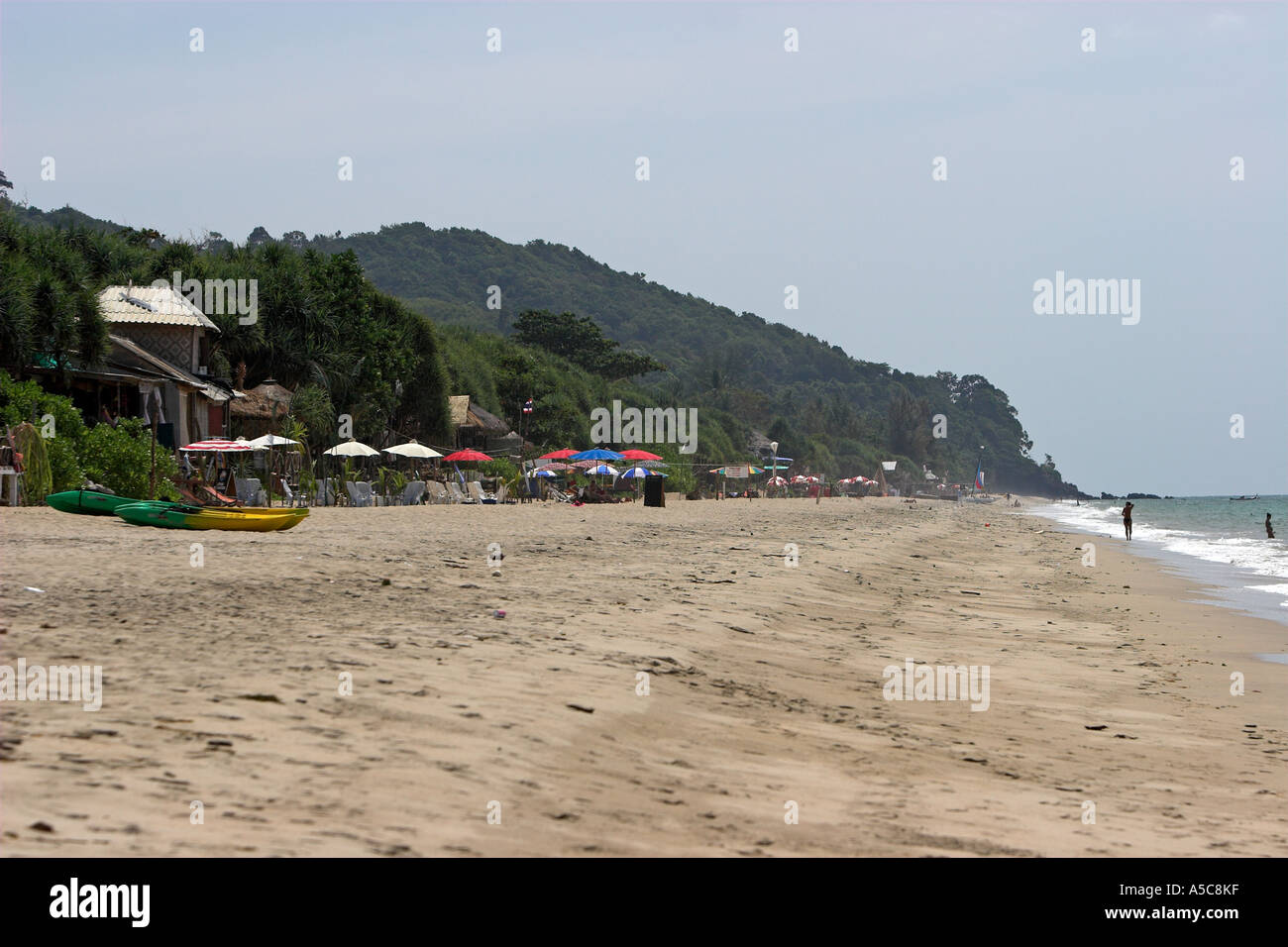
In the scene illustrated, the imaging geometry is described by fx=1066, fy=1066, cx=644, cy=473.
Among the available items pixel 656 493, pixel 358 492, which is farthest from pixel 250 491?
pixel 656 493

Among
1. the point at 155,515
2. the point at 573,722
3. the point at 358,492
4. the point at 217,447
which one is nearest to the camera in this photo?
the point at 573,722

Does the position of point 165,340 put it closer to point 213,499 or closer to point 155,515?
point 213,499

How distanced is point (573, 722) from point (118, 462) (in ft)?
56.0

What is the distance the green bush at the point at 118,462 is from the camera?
19.2m

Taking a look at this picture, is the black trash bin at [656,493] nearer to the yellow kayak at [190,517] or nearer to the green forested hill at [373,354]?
the green forested hill at [373,354]

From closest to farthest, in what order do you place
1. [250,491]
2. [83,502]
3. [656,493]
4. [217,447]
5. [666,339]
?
[83,502] < [217,447] < [250,491] < [656,493] < [666,339]

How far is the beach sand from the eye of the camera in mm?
3551

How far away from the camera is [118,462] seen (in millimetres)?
19344

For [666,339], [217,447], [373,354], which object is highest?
[666,339]

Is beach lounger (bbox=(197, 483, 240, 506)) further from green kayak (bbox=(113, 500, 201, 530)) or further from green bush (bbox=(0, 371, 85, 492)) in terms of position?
green kayak (bbox=(113, 500, 201, 530))

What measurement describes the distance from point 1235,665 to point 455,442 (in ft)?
140

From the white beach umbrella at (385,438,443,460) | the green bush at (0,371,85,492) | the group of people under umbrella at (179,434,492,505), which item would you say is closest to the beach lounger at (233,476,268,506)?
the group of people under umbrella at (179,434,492,505)

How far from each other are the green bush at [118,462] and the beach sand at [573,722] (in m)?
8.43
